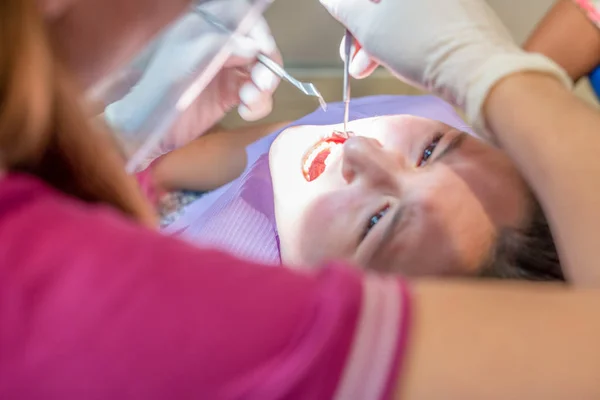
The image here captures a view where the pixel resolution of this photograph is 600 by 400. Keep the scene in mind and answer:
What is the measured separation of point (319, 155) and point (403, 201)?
18 cm

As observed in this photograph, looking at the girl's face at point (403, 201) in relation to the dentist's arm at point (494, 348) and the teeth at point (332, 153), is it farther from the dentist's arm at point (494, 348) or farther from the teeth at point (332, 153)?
the dentist's arm at point (494, 348)

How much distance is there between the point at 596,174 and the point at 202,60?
438 millimetres

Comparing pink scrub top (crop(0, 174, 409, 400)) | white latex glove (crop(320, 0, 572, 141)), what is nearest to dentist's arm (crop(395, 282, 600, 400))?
pink scrub top (crop(0, 174, 409, 400))

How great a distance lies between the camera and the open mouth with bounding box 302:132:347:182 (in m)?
0.77

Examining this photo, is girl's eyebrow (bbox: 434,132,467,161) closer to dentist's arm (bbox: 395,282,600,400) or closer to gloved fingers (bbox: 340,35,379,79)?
gloved fingers (bbox: 340,35,379,79)

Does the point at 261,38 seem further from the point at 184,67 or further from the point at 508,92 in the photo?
the point at 508,92

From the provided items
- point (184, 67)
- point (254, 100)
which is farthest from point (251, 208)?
point (184, 67)

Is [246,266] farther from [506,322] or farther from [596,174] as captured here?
[596,174]

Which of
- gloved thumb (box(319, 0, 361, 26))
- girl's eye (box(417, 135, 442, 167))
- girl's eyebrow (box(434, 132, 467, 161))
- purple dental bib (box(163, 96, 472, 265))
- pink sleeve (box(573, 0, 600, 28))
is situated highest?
pink sleeve (box(573, 0, 600, 28))

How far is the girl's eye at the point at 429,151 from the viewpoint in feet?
2.35

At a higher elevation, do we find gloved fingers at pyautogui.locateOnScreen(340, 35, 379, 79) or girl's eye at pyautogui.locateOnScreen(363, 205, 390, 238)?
gloved fingers at pyautogui.locateOnScreen(340, 35, 379, 79)

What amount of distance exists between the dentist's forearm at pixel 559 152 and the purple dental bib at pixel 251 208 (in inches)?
14.3

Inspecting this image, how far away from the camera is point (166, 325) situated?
287mm

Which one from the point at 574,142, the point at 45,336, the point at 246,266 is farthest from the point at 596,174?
the point at 45,336
